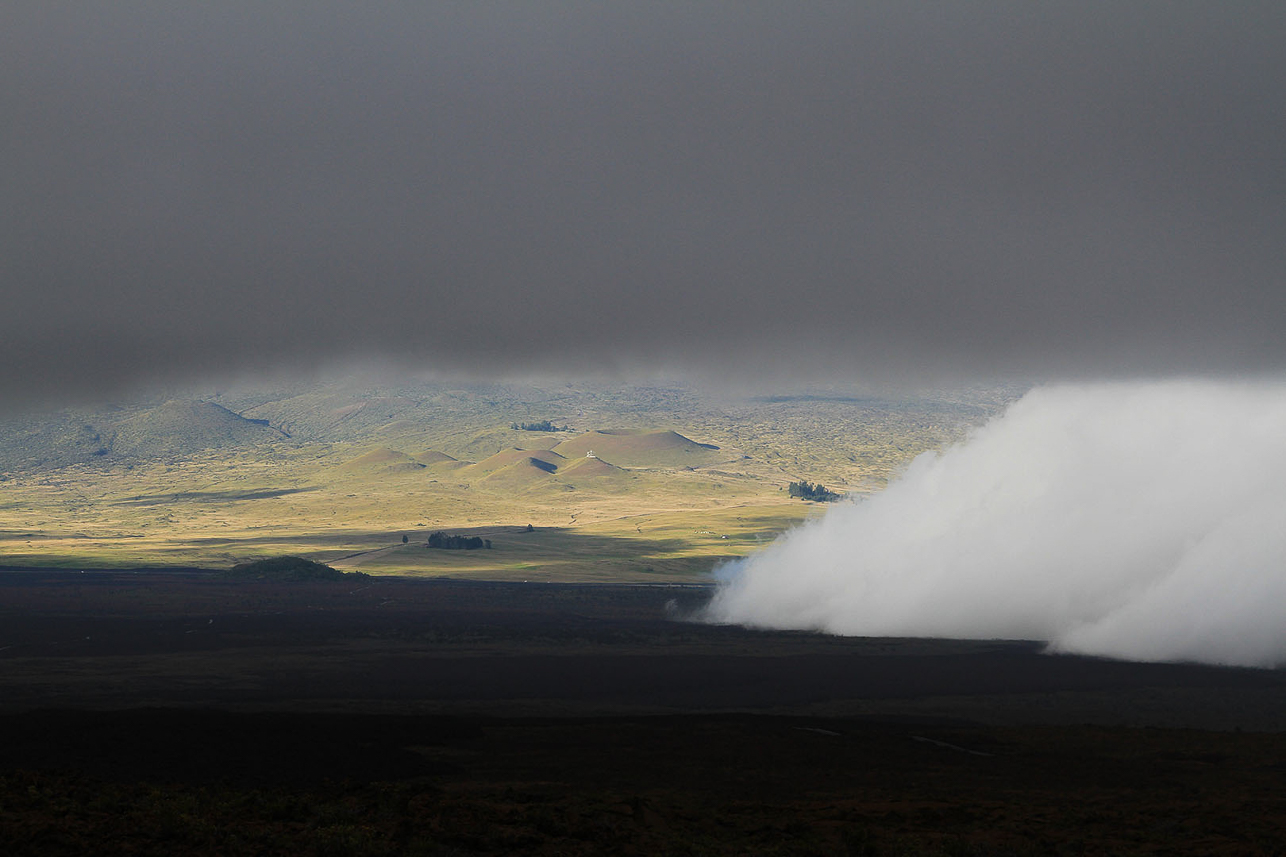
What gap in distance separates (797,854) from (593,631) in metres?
99.7

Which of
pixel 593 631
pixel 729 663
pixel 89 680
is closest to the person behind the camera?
pixel 89 680

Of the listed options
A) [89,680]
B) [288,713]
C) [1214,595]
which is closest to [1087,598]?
[1214,595]

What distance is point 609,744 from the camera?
67312 millimetres

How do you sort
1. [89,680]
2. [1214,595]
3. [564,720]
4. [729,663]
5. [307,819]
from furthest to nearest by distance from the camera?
[1214,595], [729,663], [89,680], [564,720], [307,819]

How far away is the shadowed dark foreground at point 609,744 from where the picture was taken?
137 ft

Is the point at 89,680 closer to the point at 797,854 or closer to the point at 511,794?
the point at 511,794

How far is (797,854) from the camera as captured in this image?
129 ft

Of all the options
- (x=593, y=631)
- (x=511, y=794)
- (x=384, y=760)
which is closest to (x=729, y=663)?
(x=593, y=631)

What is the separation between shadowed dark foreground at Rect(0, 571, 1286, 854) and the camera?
4178cm

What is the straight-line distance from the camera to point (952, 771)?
6000cm

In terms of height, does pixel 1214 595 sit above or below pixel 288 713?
above

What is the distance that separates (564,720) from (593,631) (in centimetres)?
6062

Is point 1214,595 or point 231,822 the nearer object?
point 231,822

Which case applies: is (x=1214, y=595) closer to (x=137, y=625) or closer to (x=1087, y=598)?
(x=1087, y=598)
